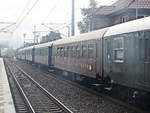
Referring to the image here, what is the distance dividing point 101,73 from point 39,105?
10.6 ft

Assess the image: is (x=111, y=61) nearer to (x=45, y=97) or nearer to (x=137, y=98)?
(x=137, y=98)

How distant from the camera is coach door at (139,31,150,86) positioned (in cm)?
1018

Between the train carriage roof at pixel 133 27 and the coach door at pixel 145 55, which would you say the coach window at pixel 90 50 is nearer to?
the train carriage roof at pixel 133 27

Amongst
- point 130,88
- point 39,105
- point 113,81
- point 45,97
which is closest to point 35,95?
point 45,97

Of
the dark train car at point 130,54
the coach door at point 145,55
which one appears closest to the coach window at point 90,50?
the dark train car at point 130,54

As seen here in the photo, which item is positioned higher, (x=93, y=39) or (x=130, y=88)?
(x=93, y=39)

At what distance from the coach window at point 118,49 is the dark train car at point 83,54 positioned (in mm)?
2330

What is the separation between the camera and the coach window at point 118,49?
12372 mm

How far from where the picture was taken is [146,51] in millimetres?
10297

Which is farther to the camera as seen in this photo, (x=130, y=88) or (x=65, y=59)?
(x=65, y=59)

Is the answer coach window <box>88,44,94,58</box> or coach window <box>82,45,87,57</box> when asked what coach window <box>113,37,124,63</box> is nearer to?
coach window <box>88,44,94,58</box>

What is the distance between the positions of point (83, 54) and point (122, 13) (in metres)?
20.6

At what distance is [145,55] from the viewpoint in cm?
1038

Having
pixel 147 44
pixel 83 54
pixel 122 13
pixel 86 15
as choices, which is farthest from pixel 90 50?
pixel 86 15
